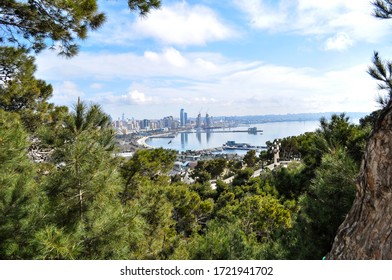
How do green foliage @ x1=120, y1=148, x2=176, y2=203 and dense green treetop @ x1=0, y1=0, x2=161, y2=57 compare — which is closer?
dense green treetop @ x1=0, y1=0, x2=161, y2=57

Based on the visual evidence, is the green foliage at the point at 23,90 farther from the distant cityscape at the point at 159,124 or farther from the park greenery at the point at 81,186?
the distant cityscape at the point at 159,124

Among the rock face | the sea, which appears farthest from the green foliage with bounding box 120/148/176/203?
the sea

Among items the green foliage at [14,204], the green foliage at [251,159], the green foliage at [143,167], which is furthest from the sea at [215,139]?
the green foliage at [14,204]

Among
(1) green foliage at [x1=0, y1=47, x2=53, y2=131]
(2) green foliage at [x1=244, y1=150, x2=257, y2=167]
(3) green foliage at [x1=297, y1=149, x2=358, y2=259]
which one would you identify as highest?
(1) green foliage at [x1=0, y1=47, x2=53, y2=131]

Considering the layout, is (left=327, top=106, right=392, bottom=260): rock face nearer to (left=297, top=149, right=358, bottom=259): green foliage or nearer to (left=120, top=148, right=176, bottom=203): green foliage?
(left=297, top=149, right=358, bottom=259): green foliage

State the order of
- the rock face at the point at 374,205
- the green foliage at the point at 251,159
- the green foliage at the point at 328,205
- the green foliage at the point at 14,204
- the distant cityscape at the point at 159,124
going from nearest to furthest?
1. the rock face at the point at 374,205
2. the green foliage at the point at 14,204
3. the green foliage at the point at 328,205
4. the green foliage at the point at 251,159
5. the distant cityscape at the point at 159,124

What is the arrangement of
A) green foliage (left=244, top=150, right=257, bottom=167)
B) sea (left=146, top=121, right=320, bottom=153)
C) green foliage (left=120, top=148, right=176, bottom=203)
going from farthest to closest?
sea (left=146, top=121, right=320, bottom=153) → green foliage (left=244, top=150, right=257, bottom=167) → green foliage (left=120, top=148, right=176, bottom=203)

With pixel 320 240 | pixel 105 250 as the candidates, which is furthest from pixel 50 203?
pixel 320 240

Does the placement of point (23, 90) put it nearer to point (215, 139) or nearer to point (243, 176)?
point (243, 176)


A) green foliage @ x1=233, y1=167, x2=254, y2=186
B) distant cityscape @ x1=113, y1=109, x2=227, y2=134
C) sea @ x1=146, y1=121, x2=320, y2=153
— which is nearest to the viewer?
green foliage @ x1=233, y1=167, x2=254, y2=186
